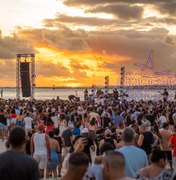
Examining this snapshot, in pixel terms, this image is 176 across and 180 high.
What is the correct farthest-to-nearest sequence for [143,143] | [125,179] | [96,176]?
[143,143] → [96,176] → [125,179]

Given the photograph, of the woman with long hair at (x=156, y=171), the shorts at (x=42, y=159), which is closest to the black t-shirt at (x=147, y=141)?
the shorts at (x=42, y=159)

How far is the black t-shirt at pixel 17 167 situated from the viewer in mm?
4516

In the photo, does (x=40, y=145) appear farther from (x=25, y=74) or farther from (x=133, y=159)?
(x=25, y=74)

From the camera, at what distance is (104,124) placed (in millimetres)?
16562

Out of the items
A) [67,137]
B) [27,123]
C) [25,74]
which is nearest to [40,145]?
[67,137]

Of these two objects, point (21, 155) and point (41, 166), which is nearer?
point (21, 155)

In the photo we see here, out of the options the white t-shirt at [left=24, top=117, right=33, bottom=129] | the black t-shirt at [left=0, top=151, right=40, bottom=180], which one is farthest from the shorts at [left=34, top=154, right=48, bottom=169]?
the white t-shirt at [left=24, top=117, right=33, bottom=129]

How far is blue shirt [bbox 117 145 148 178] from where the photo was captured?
5.96m

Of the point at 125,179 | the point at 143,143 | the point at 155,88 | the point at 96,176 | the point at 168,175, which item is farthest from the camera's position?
the point at 155,88

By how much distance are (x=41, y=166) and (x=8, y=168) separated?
5.93 meters

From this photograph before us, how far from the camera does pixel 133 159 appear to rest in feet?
19.7

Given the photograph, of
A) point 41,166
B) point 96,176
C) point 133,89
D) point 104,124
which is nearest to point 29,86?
point 133,89

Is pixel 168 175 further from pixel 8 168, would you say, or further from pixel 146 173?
pixel 8 168

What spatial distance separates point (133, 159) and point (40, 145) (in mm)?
4444
